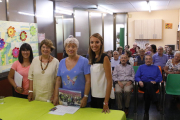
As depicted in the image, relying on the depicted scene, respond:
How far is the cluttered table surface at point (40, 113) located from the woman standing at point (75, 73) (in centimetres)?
16

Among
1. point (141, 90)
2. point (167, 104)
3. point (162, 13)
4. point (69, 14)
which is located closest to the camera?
point (141, 90)

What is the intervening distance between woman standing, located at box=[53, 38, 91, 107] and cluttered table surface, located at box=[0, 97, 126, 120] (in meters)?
0.16

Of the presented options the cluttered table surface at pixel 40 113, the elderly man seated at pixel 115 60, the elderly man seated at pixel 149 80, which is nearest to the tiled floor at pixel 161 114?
the elderly man seated at pixel 149 80

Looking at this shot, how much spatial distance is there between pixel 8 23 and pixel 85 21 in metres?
4.46

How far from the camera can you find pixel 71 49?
2195 mm

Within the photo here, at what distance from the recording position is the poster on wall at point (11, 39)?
A: 3990mm

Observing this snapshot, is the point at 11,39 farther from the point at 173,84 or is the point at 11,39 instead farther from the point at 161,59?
the point at 161,59

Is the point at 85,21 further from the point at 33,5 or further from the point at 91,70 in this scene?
the point at 91,70

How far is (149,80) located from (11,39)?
3.30m

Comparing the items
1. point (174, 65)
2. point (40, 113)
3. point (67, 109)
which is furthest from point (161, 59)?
point (40, 113)

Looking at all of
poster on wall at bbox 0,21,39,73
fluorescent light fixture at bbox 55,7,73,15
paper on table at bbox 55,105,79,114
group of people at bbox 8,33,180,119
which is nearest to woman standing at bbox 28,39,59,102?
group of people at bbox 8,33,180,119

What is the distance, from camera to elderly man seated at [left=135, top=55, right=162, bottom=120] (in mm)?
3896

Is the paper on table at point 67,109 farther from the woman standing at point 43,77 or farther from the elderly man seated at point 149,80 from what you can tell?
the elderly man seated at point 149,80

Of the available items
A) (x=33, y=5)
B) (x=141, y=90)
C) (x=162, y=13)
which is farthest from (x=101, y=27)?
(x=141, y=90)
